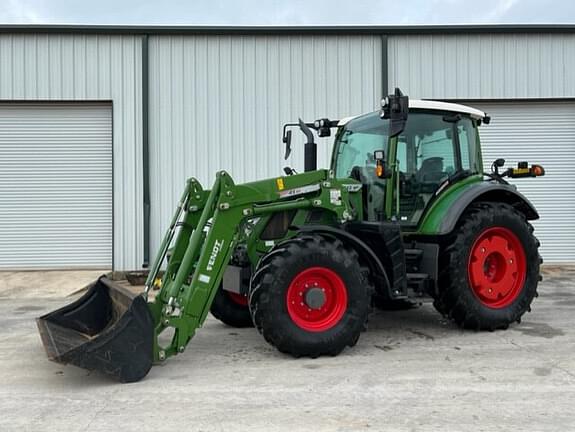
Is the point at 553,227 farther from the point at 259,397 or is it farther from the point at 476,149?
the point at 259,397

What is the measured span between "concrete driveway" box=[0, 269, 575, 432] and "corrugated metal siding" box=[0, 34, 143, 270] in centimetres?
520

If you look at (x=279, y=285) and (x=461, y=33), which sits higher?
(x=461, y=33)

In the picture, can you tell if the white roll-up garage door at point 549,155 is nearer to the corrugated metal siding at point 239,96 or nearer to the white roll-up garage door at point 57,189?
the corrugated metal siding at point 239,96

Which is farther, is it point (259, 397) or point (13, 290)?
point (13, 290)

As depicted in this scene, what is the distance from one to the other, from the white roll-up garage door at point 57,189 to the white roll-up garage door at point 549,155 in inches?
330

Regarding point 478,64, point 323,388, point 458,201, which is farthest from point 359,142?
point 478,64

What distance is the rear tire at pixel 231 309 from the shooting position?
20.9 ft

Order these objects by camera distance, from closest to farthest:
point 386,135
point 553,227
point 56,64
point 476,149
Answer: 1. point 386,135
2. point 476,149
3. point 56,64
4. point 553,227

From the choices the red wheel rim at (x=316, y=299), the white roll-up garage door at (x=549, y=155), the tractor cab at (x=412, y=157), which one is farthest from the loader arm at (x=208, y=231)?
the white roll-up garage door at (x=549, y=155)

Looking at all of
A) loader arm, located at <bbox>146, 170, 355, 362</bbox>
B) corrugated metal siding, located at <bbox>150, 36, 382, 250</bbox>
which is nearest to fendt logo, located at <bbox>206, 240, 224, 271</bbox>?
loader arm, located at <bbox>146, 170, 355, 362</bbox>

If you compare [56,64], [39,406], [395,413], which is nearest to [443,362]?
[395,413]

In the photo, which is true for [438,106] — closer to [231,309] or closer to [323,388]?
[231,309]

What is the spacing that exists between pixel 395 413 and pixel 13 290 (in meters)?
8.31

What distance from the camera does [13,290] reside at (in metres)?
9.84
